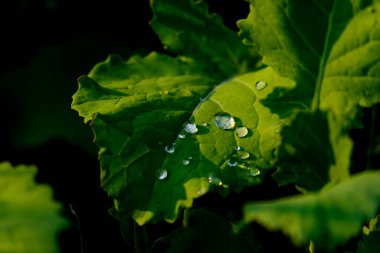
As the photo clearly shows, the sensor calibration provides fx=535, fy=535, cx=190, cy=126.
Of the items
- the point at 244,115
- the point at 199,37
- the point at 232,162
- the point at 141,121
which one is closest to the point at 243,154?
the point at 232,162

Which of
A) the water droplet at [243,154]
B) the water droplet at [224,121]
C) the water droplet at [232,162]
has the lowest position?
the water droplet at [243,154]

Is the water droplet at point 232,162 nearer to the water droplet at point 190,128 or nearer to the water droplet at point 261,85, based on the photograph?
the water droplet at point 190,128

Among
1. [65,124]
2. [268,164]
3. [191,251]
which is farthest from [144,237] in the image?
[65,124]

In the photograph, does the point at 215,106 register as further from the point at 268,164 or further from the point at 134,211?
the point at 134,211

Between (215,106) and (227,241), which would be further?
(215,106)

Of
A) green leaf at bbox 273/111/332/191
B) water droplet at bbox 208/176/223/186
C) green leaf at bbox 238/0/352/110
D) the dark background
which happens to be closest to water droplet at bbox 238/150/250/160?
water droplet at bbox 208/176/223/186

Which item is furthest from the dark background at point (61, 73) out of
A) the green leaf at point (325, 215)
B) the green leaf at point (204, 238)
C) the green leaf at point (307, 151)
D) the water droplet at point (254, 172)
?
the green leaf at point (325, 215)
